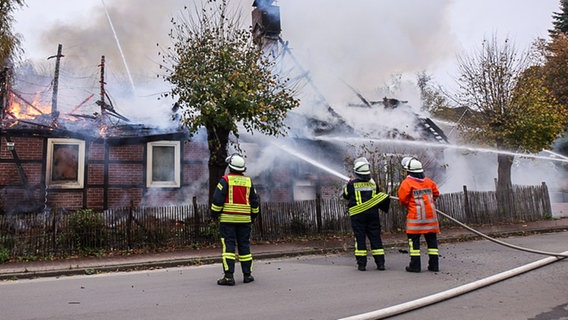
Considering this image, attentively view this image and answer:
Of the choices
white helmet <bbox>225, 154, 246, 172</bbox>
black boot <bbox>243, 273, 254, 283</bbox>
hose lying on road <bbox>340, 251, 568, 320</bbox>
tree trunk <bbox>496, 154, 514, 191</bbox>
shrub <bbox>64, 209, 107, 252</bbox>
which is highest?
tree trunk <bbox>496, 154, 514, 191</bbox>

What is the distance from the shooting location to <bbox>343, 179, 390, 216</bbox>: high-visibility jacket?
6.07 meters

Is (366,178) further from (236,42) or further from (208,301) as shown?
(236,42)

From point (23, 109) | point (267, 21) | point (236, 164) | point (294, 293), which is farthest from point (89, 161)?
point (294, 293)

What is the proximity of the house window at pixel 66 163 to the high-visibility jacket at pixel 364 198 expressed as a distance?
886 cm

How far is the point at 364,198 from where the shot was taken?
608 centimetres

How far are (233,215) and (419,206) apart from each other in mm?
2625

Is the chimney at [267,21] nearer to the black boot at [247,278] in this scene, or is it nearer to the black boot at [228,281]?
the black boot at [247,278]

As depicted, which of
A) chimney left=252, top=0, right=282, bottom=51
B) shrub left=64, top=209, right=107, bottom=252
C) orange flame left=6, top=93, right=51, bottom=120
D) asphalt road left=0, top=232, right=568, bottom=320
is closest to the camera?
asphalt road left=0, top=232, right=568, bottom=320

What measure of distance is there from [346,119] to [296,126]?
1.91 metres

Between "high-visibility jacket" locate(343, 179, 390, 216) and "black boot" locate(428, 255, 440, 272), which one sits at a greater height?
"high-visibility jacket" locate(343, 179, 390, 216)

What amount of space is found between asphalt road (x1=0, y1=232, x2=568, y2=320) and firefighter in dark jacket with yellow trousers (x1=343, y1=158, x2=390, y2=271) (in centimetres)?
28

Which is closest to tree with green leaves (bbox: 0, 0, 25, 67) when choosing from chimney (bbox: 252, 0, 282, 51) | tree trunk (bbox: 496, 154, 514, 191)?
chimney (bbox: 252, 0, 282, 51)

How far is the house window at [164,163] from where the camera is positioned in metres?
12.5

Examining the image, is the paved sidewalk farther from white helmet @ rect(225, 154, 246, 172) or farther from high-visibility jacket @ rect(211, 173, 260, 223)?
white helmet @ rect(225, 154, 246, 172)
